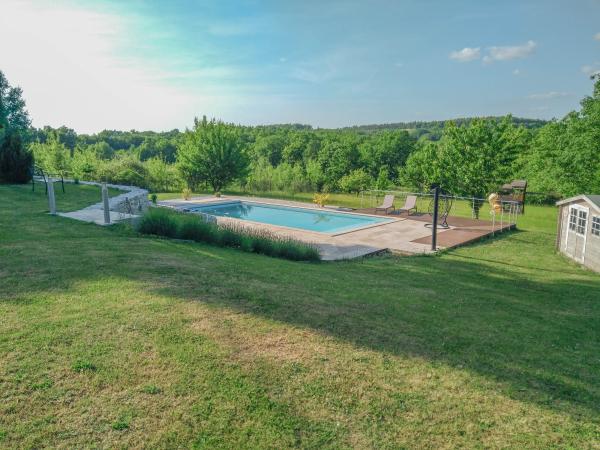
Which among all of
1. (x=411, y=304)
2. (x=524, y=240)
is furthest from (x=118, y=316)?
(x=524, y=240)

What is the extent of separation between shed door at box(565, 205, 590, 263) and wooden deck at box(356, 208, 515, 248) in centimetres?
263

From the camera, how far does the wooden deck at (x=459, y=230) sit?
512 inches

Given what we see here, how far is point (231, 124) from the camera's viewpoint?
27391 millimetres

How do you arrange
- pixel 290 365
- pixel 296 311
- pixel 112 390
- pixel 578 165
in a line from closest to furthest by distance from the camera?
pixel 112 390, pixel 290 365, pixel 296 311, pixel 578 165

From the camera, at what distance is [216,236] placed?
9.66 meters

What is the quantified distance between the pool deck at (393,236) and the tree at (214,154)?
1138 centimetres

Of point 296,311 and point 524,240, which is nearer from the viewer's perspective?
point 296,311

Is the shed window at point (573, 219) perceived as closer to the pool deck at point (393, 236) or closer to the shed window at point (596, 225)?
the shed window at point (596, 225)

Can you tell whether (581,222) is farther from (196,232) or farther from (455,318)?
(196,232)

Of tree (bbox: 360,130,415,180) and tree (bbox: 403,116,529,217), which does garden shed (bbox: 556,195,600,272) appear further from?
tree (bbox: 360,130,415,180)

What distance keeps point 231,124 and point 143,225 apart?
63.4ft

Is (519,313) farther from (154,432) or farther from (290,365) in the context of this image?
(154,432)

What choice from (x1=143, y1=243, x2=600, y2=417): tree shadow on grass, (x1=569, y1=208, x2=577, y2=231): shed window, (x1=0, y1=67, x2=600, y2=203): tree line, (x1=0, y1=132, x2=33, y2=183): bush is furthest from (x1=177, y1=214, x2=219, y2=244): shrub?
(x1=0, y1=67, x2=600, y2=203): tree line

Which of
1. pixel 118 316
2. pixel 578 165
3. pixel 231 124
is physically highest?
pixel 231 124
